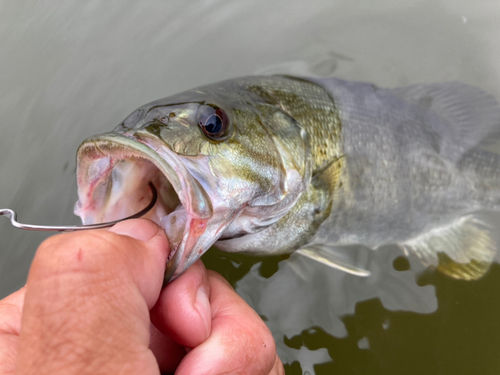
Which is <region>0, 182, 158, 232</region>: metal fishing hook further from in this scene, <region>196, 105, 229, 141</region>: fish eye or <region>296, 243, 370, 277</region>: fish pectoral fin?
<region>296, 243, 370, 277</region>: fish pectoral fin

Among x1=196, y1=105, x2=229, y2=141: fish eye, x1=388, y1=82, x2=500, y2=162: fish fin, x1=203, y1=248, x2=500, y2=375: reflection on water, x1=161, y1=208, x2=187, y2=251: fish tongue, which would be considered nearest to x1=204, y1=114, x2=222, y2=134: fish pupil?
x1=196, y1=105, x2=229, y2=141: fish eye

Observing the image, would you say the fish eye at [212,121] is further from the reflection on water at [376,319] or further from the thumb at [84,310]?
the reflection on water at [376,319]

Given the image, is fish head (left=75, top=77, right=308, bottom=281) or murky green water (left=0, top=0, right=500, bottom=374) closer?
fish head (left=75, top=77, right=308, bottom=281)

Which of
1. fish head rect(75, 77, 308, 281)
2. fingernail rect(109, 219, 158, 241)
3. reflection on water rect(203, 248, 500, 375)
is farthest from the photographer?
reflection on water rect(203, 248, 500, 375)

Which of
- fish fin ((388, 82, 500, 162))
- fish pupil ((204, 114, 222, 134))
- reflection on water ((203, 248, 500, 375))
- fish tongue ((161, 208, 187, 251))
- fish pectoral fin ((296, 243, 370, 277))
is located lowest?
reflection on water ((203, 248, 500, 375))

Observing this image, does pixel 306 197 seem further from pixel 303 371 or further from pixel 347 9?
pixel 347 9

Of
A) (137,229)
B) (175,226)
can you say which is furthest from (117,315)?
(175,226)
